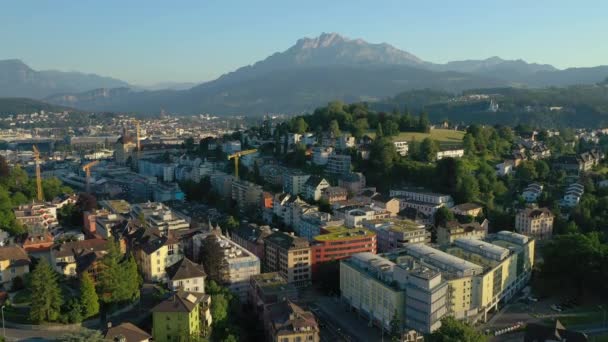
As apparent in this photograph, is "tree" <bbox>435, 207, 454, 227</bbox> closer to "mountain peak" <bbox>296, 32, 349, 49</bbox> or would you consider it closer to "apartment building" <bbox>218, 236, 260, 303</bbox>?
"apartment building" <bbox>218, 236, 260, 303</bbox>

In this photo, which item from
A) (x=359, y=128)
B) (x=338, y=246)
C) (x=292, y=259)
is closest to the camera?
(x=292, y=259)

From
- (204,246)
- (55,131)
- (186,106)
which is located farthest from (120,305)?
(186,106)

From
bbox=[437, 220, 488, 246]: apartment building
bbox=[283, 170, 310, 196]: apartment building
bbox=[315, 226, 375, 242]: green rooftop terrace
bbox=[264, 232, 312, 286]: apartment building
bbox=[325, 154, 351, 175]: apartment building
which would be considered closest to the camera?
bbox=[264, 232, 312, 286]: apartment building

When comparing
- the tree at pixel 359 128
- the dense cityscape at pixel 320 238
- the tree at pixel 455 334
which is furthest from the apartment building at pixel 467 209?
the tree at pixel 455 334

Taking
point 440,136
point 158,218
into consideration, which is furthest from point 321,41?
point 158,218

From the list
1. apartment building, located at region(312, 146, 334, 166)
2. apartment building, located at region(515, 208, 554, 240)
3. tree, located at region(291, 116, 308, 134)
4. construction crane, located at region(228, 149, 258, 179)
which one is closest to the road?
apartment building, located at region(515, 208, 554, 240)

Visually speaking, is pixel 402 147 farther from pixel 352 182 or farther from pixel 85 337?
pixel 85 337
